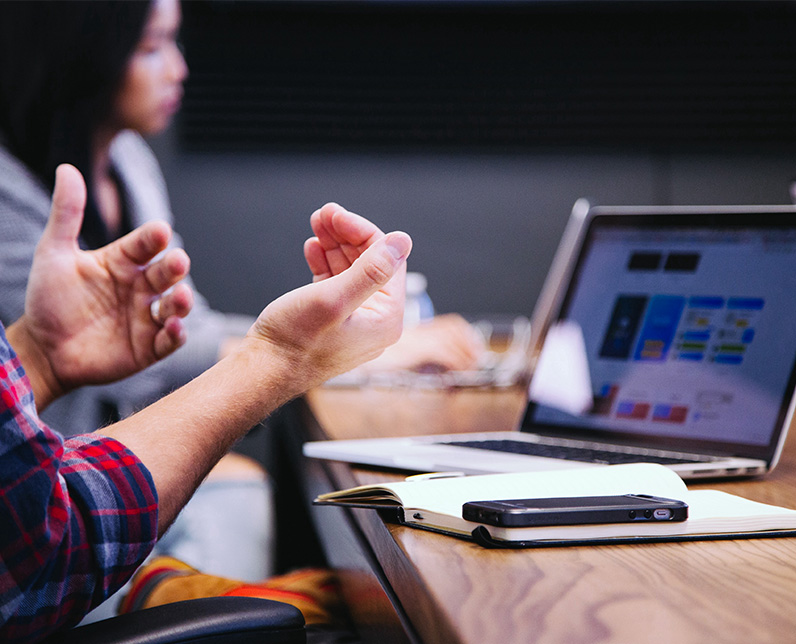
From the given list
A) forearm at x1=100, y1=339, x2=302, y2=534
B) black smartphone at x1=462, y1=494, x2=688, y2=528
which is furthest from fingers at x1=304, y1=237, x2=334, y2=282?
black smartphone at x1=462, y1=494, x2=688, y2=528

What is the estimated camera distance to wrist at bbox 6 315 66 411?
43.1 inches

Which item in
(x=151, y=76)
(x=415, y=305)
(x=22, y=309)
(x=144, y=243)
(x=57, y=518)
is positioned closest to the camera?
(x=57, y=518)

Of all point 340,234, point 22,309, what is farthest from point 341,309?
point 22,309

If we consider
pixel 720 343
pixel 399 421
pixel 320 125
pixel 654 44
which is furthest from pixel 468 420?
pixel 654 44

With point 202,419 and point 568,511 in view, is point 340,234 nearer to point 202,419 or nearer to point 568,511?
point 202,419

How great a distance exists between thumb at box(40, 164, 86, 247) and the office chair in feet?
2.07

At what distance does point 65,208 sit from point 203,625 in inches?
26.9

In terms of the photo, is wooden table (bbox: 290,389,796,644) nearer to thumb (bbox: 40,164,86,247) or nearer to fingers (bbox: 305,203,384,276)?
fingers (bbox: 305,203,384,276)

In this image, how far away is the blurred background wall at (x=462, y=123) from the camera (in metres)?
3.04

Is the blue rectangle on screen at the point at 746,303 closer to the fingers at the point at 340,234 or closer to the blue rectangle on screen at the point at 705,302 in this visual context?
the blue rectangle on screen at the point at 705,302

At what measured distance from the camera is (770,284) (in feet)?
3.10

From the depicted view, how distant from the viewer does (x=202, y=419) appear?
0.72 metres

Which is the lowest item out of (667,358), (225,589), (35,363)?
(225,589)

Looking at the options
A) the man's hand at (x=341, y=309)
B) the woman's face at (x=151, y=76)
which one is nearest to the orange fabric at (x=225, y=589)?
the man's hand at (x=341, y=309)
